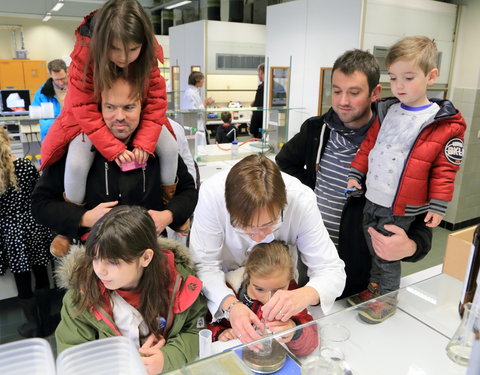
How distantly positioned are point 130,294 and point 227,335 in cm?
35

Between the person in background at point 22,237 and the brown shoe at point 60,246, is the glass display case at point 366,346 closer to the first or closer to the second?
the brown shoe at point 60,246

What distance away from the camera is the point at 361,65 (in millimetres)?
1755

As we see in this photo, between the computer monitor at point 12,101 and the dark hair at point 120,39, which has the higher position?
the dark hair at point 120,39

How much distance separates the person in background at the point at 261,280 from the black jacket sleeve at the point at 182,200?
339 mm

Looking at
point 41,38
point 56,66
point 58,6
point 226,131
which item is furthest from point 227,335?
point 41,38

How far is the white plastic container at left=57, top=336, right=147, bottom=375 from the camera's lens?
0.66m

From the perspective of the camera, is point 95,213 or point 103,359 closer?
point 103,359

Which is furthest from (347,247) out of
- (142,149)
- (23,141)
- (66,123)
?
(23,141)

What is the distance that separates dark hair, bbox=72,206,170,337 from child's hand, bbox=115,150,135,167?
9.3 inches

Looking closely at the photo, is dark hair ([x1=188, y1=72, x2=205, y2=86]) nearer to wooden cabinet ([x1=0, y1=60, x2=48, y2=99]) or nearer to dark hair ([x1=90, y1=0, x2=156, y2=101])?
dark hair ([x1=90, y1=0, x2=156, y2=101])

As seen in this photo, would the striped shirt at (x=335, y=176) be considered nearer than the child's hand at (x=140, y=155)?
No

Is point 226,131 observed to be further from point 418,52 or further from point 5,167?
point 418,52

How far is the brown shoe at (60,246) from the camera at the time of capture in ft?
5.20

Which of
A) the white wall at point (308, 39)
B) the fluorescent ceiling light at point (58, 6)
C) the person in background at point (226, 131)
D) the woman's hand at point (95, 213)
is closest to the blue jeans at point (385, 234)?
the woman's hand at point (95, 213)
